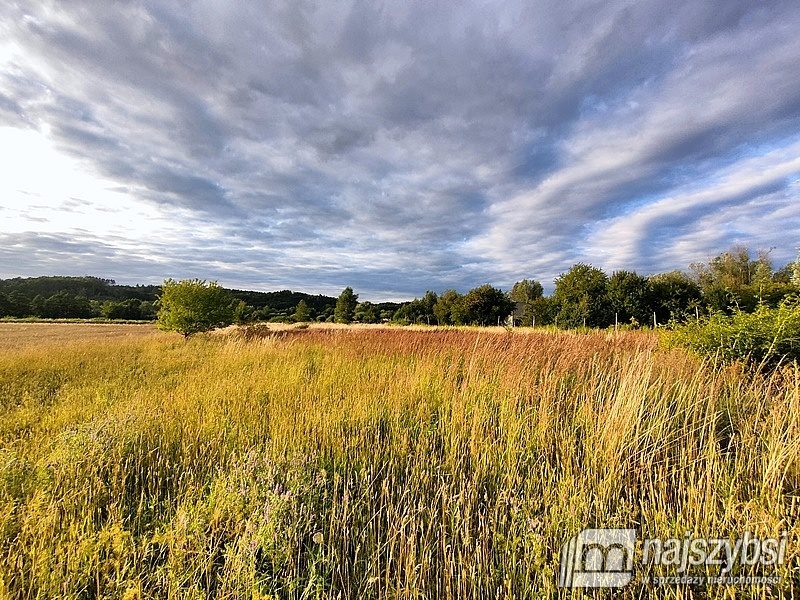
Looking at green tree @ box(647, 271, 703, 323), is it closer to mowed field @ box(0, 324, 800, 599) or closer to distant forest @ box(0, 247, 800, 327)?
distant forest @ box(0, 247, 800, 327)

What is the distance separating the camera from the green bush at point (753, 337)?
15.4ft

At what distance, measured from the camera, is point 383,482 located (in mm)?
2482

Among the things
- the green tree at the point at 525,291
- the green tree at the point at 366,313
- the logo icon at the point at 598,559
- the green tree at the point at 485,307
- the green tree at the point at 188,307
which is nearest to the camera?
the logo icon at the point at 598,559

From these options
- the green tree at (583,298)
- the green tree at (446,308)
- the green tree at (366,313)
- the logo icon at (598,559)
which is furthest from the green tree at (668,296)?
the green tree at (366,313)

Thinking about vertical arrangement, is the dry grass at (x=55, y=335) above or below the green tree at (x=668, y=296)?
below

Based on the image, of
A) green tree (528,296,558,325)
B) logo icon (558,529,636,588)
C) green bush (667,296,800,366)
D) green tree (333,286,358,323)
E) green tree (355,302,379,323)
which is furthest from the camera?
green tree (355,302,379,323)

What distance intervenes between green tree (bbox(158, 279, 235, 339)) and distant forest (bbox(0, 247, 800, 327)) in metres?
1.17

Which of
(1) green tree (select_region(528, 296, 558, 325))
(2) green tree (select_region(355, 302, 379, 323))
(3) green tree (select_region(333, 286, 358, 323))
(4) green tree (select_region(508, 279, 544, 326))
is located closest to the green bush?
(1) green tree (select_region(528, 296, 558, 325))

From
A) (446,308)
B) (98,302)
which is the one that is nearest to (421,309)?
(446,308)

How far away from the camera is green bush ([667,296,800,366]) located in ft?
15.4

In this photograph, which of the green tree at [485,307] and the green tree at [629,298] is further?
the green tree at [485,307]

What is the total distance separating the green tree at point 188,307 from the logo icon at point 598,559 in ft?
65.4

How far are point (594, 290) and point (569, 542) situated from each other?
2756 cm

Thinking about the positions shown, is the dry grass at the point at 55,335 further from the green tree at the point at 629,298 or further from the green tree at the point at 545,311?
the green tree at the point at 629,298
